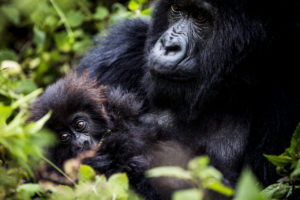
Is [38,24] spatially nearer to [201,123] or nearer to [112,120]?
[112,120]

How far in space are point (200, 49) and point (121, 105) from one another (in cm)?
74

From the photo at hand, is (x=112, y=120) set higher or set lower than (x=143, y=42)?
lower

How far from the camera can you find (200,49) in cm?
313

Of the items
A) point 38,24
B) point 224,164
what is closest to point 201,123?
point 224,164

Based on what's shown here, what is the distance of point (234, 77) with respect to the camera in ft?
10.2

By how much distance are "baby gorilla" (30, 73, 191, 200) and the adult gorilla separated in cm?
24

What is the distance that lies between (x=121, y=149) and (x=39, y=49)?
263 centimetres

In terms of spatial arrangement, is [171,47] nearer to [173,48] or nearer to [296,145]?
[173,48]

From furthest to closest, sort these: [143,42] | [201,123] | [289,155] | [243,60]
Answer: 1. [143,42]
2. [201,123]
3. [243,60]
4. [289,155]

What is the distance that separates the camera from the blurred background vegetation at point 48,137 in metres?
1.77

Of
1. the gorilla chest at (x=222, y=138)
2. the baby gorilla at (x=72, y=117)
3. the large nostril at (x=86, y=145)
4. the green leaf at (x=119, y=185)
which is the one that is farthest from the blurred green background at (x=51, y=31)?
the green leaf at (x=119, y=185)

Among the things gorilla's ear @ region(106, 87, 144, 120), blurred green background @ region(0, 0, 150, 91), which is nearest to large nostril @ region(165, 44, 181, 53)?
gorilla's ear @ region(106, 87, 144, 120)

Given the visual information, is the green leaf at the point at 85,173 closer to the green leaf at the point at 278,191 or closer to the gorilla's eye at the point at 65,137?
the gorilla's eye at the point at 65,137

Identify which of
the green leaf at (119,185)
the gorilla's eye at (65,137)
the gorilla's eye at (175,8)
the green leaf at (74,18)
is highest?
the gorilla's eye at (175,8)
